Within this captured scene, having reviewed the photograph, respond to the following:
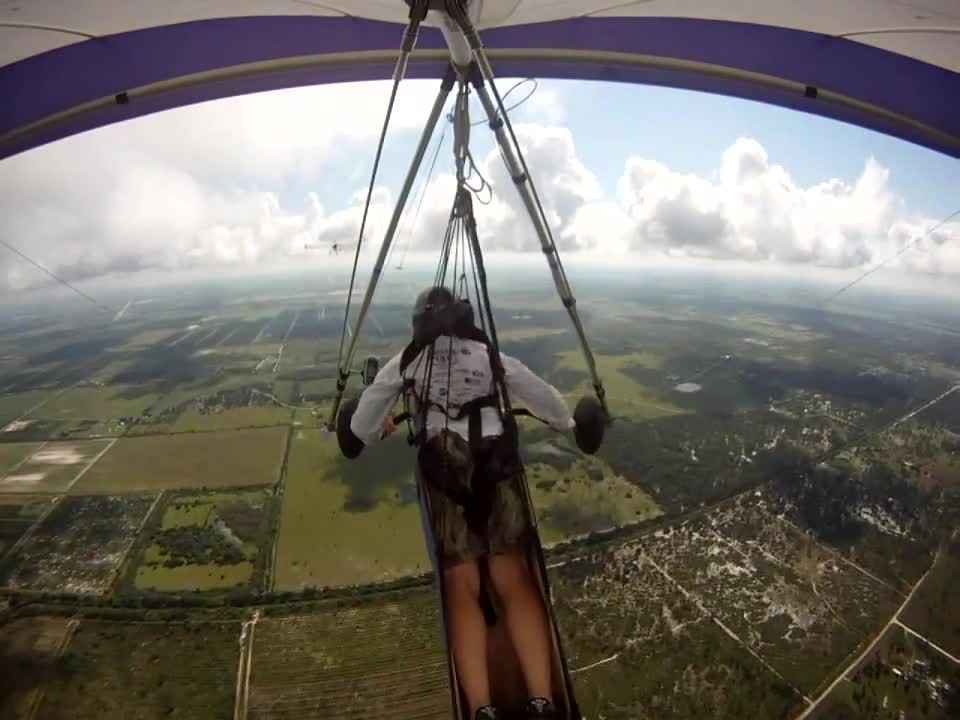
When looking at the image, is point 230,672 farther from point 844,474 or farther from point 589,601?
point 844,474

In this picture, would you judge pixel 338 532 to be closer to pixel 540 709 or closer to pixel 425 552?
pixel 425 552

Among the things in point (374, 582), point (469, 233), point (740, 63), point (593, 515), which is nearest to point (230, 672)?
point (374, 582)

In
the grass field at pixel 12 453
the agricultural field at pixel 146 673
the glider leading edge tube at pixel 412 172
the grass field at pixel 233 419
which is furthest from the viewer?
the grass field at pixel 233 419

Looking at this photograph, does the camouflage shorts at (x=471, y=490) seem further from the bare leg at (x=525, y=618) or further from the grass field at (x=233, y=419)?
the grass field at (x=233, y=419)

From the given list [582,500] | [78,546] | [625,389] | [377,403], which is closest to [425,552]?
[582,500]

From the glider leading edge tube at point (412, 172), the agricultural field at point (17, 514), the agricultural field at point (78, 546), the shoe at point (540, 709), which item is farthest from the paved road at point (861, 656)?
the agricultural field at point (17, 514)

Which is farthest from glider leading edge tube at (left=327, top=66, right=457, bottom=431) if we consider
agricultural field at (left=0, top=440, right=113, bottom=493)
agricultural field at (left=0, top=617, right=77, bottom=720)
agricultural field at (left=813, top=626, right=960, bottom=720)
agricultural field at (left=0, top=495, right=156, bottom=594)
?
agricultural field at (left=0, top=440, right=113, bottom=493)

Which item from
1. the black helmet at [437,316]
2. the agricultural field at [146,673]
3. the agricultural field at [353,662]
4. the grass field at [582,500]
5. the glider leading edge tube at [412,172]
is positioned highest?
the glider leading edge tube at [412,172]
